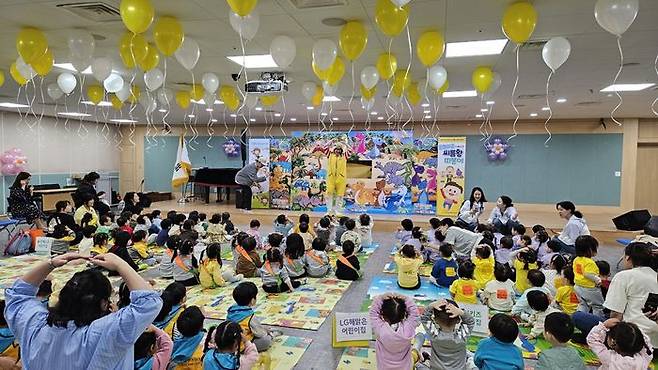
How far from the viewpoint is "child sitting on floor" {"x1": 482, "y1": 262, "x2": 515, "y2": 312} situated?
416 cm

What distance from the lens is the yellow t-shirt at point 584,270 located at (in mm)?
3918

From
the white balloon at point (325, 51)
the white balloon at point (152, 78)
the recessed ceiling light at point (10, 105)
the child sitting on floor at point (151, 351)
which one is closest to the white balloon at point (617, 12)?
the white balloon at point (325, 51)

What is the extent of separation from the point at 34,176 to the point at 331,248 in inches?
422

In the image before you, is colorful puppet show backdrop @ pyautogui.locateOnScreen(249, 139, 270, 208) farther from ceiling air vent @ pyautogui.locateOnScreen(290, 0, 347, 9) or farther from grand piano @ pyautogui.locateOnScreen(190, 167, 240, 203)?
ceiling air vent @ pyautogui.locateOnScreen(290, 0, 347, 9)

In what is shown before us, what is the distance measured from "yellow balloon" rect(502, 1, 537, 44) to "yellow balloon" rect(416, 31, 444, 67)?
0.73 metres

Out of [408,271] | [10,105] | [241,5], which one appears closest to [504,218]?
[408,271]

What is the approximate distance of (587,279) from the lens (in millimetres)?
3912

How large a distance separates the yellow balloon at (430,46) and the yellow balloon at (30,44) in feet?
13.3

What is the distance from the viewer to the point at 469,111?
10.9 metres

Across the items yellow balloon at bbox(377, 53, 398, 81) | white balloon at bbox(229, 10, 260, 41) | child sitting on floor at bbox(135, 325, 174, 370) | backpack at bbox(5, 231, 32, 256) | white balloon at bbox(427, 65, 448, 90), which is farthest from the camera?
backpack at bbox(5, 231, 32, 256)

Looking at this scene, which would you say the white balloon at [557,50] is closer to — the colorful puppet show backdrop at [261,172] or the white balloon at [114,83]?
the white balloon at [114,83]

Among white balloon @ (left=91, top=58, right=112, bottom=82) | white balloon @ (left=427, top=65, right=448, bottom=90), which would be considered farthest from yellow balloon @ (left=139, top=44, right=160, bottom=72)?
white balloon @ (left=427, top=65, right=448, bottom=90)

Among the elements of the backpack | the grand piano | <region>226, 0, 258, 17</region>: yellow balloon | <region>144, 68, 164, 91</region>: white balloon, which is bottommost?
the backpack

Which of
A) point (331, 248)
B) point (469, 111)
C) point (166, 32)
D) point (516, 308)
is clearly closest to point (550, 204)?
point (469, 111)
